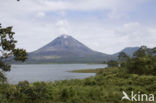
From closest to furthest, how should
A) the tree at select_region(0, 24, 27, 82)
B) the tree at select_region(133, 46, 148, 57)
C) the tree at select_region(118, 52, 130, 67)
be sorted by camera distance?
the tree at select_region(0, 24, 27, 82) → the tree at select_region(133, 46, 148, 57) → the tree at select_region(118, 52, 130, 67)

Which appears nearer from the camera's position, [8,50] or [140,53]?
[8,50]

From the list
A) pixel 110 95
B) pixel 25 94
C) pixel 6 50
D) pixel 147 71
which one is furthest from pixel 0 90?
pixel 147 71

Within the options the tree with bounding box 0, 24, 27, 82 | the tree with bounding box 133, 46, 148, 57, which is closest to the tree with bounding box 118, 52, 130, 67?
the tree with bounding box 133, 46, 148, 57

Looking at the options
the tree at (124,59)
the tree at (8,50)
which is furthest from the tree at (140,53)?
the tree at (8,50)

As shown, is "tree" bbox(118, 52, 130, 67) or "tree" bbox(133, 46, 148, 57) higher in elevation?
"tree" bbox(133, 46, 148, 57)

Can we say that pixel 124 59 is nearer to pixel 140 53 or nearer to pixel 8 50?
pixel 140 53

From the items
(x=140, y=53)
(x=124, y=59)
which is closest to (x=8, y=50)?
(x=140, y=53)

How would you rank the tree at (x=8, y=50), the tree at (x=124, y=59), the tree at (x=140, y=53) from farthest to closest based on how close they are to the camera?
the tree at (x=124, y=59) < the tree at (x=140, y=53) < the tree at (x=8, y=50)

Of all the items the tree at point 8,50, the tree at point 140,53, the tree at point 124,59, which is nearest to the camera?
the tree at point 8,50

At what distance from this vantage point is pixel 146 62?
18.5 m

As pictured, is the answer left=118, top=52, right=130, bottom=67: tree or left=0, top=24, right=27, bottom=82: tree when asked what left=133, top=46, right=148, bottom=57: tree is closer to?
left=118, top=52, right=130, bottom=67: tree

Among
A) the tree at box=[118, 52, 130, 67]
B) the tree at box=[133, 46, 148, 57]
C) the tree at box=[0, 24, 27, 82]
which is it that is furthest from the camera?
the tree at box=[118, 52, 130, 67]

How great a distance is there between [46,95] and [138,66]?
13.7 meters

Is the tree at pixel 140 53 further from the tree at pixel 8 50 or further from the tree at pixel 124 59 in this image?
the tree at pixel 8 50
